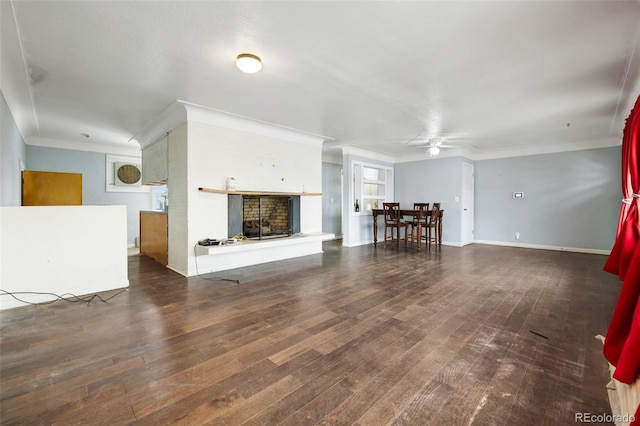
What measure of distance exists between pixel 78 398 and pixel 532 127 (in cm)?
674

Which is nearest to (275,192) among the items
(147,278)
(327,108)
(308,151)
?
(308,151)

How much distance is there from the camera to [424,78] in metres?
3.04

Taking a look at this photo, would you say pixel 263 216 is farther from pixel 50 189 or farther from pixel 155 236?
pixel 50 189

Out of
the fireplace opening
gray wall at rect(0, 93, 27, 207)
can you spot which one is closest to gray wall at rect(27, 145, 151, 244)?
gray wall at rect(0, 93, 27, 207)

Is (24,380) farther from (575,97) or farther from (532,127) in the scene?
(532,127)

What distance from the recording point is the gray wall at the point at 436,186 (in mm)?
6957

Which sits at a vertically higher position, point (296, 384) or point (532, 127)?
point (532, 127)

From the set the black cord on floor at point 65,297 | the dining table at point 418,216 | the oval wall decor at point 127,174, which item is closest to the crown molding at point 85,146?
the oval wall decor at point 127,174

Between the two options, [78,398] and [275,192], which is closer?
[78,398]

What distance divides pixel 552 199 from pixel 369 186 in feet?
13.8

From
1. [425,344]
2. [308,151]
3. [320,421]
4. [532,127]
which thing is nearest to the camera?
[320,421]

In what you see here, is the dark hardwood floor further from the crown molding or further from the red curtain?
the crown molding

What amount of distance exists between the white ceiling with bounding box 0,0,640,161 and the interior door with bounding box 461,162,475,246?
8.10ft

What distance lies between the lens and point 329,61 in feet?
8.77
